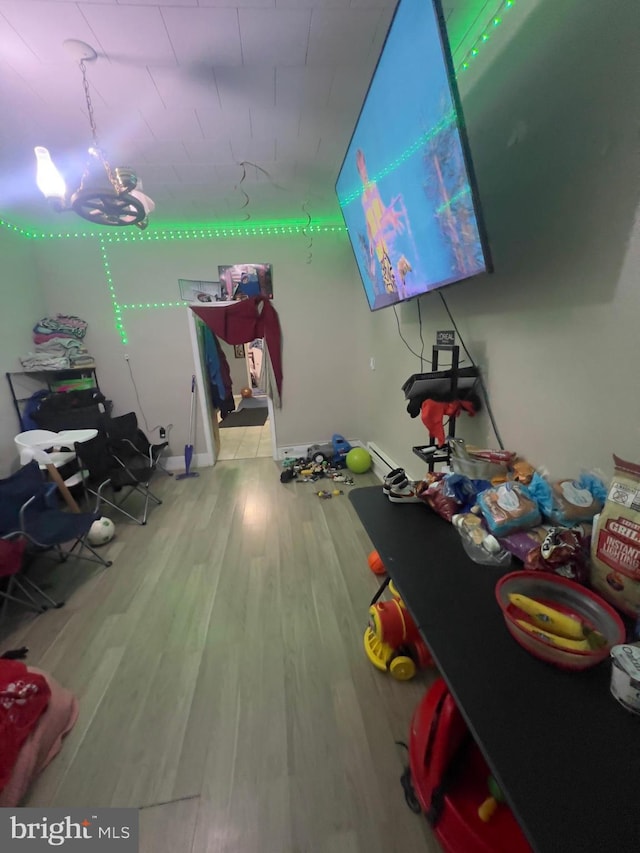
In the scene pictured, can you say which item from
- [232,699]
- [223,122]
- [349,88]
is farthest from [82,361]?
[232,699]

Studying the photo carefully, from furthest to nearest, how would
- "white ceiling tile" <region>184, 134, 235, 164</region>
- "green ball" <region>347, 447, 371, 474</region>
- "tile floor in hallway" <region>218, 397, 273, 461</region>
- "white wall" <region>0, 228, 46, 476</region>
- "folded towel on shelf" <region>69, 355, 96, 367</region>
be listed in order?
"tile floor in hallway" <region>218, 397, 273, 461</region> → "green ball" <region>347, 447, 371, 474</region> → "folded towel on shelf" <region>69, 355, 96, 367</region> → "white wall" <region>0, 228, 46, 476</region> → "white ceiling tile" <region>184, 134, 235, 164</region>

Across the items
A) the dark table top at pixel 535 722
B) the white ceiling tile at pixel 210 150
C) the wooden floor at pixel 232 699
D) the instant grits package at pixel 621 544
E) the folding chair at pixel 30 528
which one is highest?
the white ceiling tile at pixel 210 150

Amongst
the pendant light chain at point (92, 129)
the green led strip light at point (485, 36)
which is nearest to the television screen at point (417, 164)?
the green led strip light at point (485, 36)

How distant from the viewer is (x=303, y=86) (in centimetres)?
161

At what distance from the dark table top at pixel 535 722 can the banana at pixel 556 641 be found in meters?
0.05

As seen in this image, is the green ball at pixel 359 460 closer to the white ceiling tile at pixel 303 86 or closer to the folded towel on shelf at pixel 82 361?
the white ceiling tile at pixel 303 86

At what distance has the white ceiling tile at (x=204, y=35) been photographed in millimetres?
1238

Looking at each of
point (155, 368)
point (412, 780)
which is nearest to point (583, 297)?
point (412, 780)

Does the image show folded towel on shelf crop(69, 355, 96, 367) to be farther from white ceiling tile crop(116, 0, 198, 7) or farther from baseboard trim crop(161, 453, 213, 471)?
white ceiling tile crop(116, 0, 198, 7)

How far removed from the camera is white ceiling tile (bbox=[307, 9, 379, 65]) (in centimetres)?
128

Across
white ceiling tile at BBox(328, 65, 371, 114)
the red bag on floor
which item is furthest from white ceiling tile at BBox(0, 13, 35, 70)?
the red bag on floor

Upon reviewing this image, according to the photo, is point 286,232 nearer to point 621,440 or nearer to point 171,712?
point 621,440

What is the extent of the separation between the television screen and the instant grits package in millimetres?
734

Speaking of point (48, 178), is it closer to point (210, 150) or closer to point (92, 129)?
point (92, 129)
